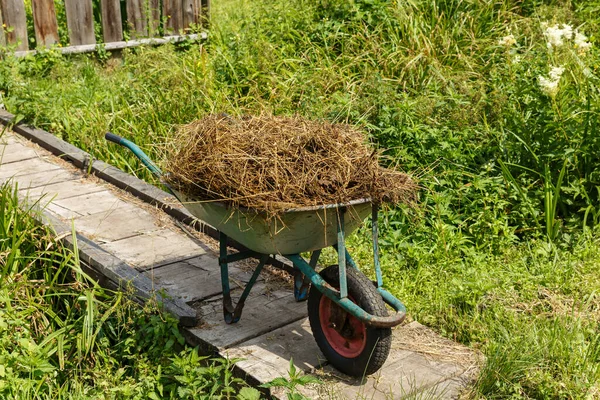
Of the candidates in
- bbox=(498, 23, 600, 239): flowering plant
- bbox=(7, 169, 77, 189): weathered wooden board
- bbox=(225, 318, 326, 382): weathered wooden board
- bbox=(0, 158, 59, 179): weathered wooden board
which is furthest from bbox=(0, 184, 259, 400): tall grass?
bbox=(498, 23, 600, 239): flowering plant

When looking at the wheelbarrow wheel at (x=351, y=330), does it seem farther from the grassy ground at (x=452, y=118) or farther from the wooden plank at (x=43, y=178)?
the wooden plank at (x=43, y=178)

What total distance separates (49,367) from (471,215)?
9.86 feet

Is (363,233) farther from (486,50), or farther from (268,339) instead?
(486,50)

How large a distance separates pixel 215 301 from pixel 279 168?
1215 millimetres

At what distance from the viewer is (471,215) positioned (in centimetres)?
527

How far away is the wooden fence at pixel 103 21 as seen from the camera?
26.7 feet

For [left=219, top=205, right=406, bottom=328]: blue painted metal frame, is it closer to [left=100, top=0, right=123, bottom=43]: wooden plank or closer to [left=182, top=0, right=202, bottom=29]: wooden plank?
[left=100, top=0, right=123, bottom=43]: wooden plank

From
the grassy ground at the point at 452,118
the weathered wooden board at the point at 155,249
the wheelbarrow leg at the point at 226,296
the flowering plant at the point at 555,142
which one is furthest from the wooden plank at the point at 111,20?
the wheelbarrow leg at the point at 226,296

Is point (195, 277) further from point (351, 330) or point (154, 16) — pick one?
point (154, 16)

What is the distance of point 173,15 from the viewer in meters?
9.37

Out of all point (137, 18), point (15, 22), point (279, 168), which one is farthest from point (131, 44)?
point (279, 168)

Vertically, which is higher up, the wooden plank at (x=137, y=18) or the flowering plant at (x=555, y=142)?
the wooden plank at (x=137, y=18)

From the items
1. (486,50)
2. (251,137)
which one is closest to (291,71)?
(486,50)

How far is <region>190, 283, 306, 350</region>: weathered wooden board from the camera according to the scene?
3.87m
